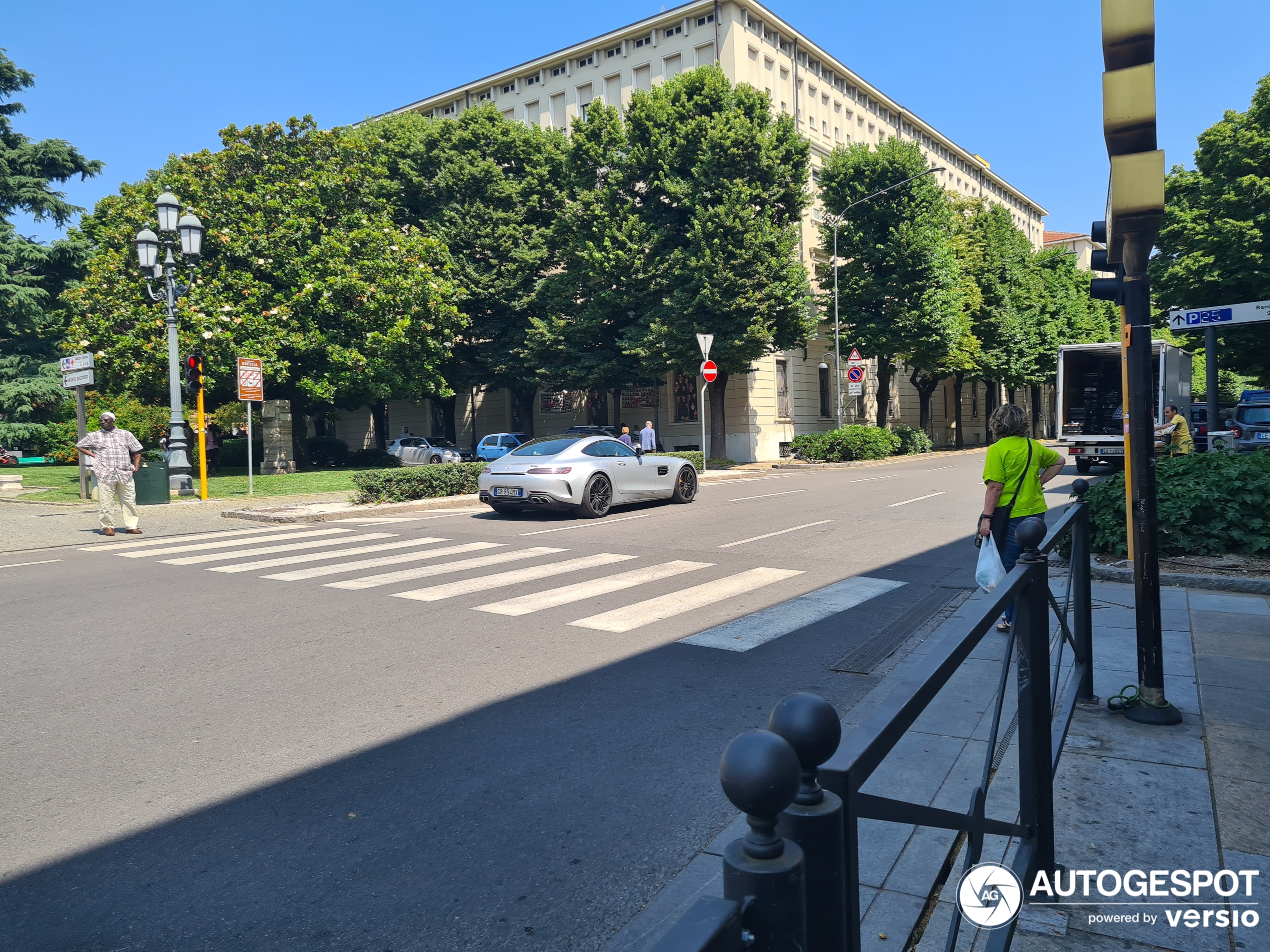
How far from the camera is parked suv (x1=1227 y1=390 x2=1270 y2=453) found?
24516 mm

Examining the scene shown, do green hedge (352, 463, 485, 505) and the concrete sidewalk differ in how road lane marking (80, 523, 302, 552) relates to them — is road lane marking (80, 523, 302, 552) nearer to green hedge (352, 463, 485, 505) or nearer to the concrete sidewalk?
green hedge (352, 463, 485, 505)

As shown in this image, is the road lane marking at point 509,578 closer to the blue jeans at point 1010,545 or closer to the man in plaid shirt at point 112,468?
the blue jeans at point 1010,545

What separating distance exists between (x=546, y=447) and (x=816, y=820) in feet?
43.9

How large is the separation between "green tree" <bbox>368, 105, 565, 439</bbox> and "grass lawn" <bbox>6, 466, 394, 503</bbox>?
1047cm

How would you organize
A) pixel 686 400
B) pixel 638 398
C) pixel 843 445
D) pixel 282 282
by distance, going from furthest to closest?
pixel 638 398 → pixel 686 400 → pixel 843 445 → pixel 282 282

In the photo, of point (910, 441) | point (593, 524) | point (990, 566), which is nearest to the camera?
point (990, 566)

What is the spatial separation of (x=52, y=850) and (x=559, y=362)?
3271 cm

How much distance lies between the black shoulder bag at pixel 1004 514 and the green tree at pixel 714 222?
24377mm

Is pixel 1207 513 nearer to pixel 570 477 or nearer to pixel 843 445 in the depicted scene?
pixel 570 477

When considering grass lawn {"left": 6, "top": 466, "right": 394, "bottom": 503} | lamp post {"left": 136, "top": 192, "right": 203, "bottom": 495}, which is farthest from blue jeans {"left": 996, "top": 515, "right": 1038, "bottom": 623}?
lamp post {"left": 136, "top": 192, "right": 203, "bottom": 495}

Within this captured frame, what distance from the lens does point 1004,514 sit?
6.21m

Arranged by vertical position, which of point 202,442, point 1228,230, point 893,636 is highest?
point 1228,230

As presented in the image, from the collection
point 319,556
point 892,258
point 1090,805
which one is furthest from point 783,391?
point 1090,805

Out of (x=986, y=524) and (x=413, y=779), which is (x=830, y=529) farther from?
(x=413, y=779)
